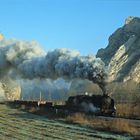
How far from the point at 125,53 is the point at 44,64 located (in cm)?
9331

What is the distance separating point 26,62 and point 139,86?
63058mm

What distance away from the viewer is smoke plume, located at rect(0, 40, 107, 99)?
39625mm

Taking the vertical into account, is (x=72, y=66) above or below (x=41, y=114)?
above

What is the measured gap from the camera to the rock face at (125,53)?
396 feet

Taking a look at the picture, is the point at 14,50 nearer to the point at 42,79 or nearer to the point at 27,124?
the point at 42,79

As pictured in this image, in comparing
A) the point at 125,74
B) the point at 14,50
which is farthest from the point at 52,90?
the point at 14,50

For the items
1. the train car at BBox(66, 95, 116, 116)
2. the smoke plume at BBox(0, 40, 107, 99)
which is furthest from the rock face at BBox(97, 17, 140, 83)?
the train car at BBox(66, 95, 116, 116)

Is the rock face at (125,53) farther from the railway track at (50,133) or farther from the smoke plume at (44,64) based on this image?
the railway track at (50,133)

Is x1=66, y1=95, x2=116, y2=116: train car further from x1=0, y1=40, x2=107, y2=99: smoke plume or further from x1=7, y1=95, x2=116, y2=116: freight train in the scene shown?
x1=0, y1=40, x2=107, y2=99: smoke plume

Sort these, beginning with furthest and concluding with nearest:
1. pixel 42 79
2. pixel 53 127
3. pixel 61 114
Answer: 1. pixel 42 79
2. pixel 61 114
3. pixel 53 127

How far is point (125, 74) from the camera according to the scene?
12262cm

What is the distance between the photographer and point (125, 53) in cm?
13775

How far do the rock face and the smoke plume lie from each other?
48278 millimetres

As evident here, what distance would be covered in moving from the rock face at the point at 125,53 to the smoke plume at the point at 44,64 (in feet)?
158
